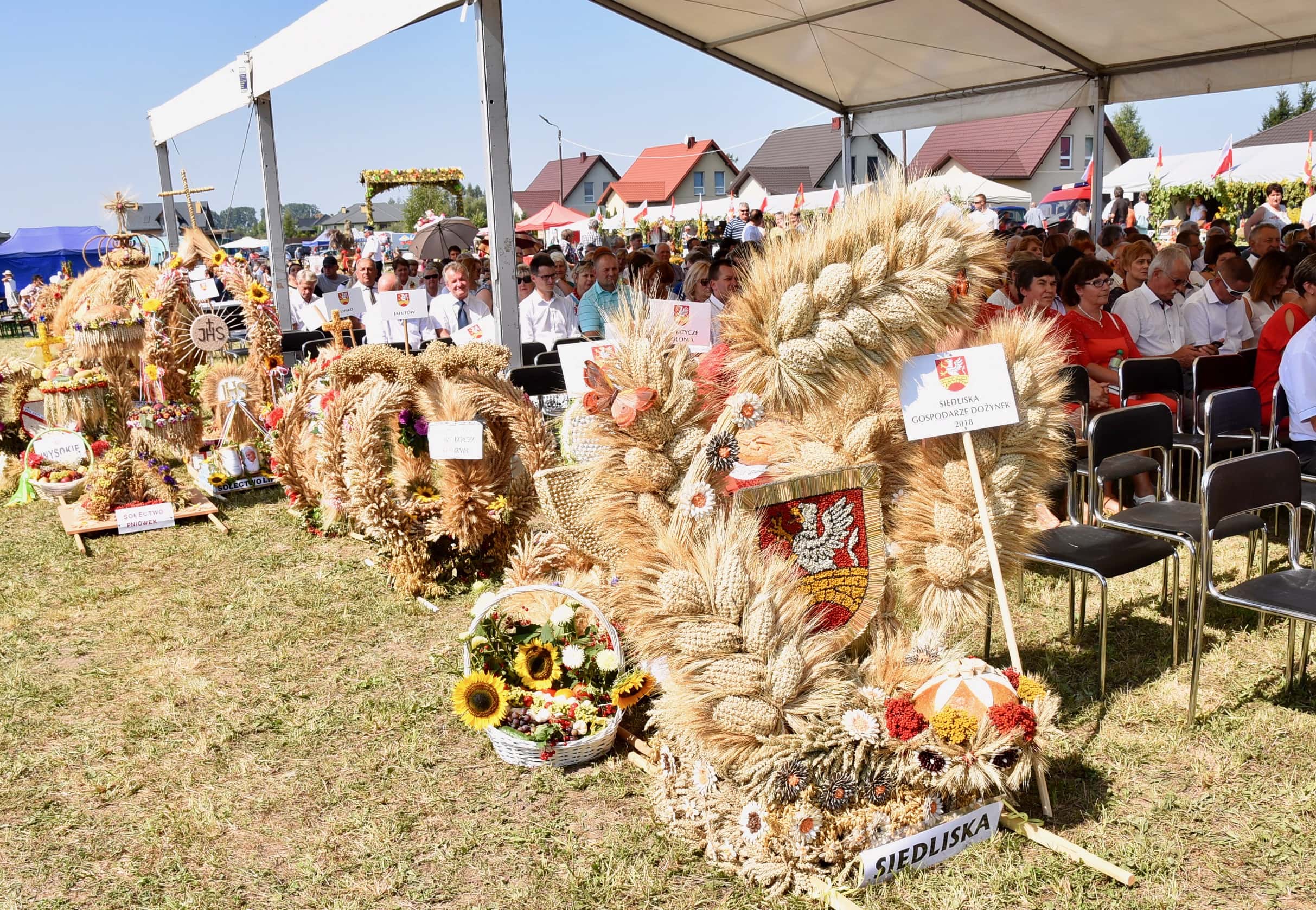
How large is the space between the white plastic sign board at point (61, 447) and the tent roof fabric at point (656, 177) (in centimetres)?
4726

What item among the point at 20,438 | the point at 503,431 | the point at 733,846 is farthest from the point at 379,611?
the point at 20,438

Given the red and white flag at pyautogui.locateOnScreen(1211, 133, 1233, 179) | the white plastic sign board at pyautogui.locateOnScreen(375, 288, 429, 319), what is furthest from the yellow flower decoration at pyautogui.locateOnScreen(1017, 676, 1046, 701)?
A: the red and white flag at pyautogui.locateOnScreen(1211, 133, 1233, 179)

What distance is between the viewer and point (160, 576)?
5328mm

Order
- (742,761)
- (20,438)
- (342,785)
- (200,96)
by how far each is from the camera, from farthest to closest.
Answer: (200,96) → (20,438) → (342,785) → (742,761)

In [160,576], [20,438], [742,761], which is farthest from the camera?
[20,438]

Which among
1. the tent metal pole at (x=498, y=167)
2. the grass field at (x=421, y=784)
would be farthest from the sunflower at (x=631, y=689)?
the tent metal pole at (x=498, y=167)

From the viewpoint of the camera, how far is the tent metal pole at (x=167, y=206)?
45.7 ft

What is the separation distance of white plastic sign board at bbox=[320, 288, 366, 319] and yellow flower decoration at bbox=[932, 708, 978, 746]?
7.61 m

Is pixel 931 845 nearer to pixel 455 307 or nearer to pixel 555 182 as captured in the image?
pixel 455 307

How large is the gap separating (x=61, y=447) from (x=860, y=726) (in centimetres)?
619

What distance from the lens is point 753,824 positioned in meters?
2.53

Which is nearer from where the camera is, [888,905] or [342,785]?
[888,905]

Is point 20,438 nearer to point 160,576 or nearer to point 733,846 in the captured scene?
point 160,576

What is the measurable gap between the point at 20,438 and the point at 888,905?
8918 millimetres
